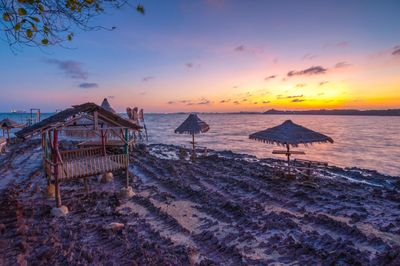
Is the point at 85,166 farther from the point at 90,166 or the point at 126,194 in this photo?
the point at 126,194

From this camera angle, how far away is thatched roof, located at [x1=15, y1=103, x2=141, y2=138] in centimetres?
711

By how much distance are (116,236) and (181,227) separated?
5.23 feet

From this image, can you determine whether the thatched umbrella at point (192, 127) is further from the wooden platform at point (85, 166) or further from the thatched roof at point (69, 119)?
the thatched roof at point (69, 119)

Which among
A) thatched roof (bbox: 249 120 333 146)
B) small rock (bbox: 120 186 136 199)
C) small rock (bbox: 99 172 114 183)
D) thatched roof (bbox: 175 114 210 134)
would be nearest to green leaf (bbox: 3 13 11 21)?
small rock (bbox: 120 186 136 199)

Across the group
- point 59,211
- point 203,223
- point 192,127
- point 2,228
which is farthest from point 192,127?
point 2,228

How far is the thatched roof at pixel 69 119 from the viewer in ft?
23.3

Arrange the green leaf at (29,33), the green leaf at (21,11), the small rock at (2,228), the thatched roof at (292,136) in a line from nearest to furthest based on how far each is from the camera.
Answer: the green leaf at (21,11)
the green leaf at (29,33)
the small rock at (2,228)
the thatched roof at (292,136)

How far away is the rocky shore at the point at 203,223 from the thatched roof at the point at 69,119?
7.99ft

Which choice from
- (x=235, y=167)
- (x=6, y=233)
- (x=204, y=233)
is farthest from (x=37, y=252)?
(x=235, y=167)

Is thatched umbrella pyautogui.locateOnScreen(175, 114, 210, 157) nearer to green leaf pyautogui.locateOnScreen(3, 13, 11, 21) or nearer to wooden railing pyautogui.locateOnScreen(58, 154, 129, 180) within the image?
wooden railing pyautogui.locateOnScreen(58, 154, 129, 180)

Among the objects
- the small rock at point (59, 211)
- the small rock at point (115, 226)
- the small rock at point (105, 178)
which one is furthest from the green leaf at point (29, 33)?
the small rock at point (105, 178)

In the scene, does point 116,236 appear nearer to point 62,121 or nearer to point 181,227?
point 181,227

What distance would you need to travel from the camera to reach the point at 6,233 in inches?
240

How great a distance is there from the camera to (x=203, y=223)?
266 inches
